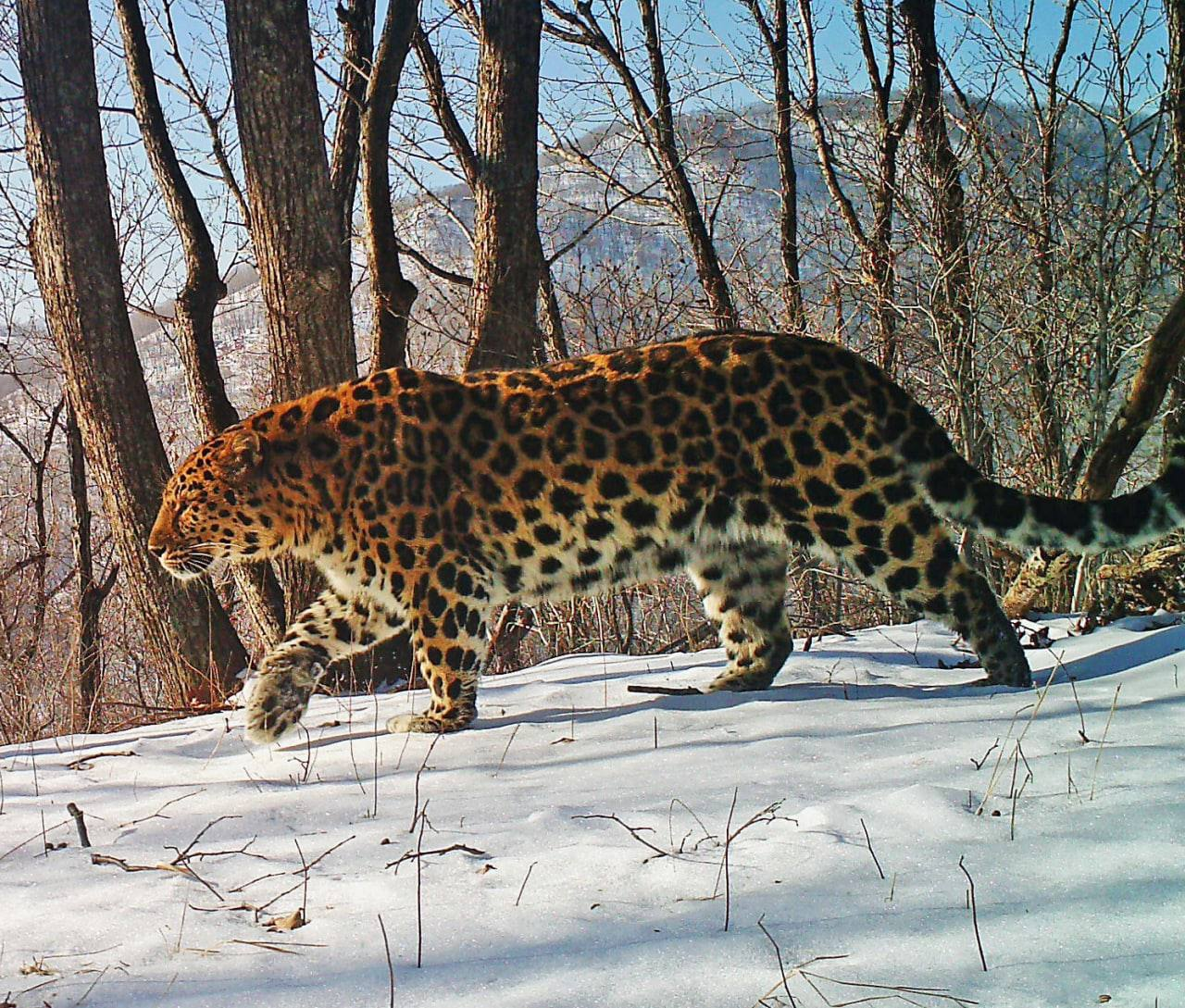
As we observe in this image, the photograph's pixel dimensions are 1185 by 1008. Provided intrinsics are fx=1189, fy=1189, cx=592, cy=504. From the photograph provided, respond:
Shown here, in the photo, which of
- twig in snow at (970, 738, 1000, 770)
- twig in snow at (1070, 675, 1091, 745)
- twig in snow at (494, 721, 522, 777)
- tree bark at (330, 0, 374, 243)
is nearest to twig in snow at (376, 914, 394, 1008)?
twig in snow at (494, 721, 522, 777)

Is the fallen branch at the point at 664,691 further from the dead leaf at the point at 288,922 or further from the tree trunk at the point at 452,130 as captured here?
the tree trunk at the point at 452,130

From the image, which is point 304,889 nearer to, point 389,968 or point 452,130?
point 389,968

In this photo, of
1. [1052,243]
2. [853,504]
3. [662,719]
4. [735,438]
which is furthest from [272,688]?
[1052,243]

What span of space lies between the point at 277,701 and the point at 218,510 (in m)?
1.13

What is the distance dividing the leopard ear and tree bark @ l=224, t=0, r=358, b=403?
1523mm

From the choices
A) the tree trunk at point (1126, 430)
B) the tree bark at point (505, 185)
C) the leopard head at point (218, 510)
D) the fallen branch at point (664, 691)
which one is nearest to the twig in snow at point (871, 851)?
the fallen branch at point (664, 691)

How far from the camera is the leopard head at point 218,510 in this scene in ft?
19.8

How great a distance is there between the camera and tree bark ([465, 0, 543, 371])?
8.21 m

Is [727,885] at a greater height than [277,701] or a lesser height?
lesser

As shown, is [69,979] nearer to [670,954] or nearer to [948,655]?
[670,954]

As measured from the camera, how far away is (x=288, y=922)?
2742mm

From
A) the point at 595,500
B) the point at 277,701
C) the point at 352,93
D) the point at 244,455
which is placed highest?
the point at 352,93

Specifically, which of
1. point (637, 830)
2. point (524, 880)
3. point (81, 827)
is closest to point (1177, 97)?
point (637, 830)

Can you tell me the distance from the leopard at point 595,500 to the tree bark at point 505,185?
2174 mm
